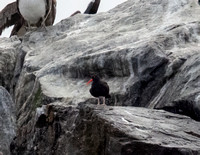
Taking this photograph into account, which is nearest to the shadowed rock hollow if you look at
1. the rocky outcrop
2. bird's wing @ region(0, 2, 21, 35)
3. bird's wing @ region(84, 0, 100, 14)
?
the rocky outcrop

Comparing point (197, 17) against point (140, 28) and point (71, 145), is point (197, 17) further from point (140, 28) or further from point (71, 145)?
point (71, 145)

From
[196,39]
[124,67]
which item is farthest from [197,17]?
[124,67]

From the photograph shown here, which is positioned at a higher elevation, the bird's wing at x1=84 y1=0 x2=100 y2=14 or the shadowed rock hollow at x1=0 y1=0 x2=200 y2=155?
the bird's wing at x1=84 y1=0 x2=100 y2=14

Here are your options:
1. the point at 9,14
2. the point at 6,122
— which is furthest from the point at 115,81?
the point at 9,14

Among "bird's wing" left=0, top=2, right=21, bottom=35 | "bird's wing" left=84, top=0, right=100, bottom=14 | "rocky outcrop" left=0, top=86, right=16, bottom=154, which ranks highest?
"bird's wing" left=84, top=0, right=100, bottom=14

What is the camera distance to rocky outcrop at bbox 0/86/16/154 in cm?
909

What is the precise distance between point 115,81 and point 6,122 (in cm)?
233

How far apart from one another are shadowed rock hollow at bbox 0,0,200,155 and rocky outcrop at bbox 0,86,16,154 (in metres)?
0.37

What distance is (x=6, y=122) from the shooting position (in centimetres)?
952

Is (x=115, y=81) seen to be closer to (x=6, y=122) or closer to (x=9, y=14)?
(x=6, y=122)

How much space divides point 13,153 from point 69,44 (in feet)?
15.1

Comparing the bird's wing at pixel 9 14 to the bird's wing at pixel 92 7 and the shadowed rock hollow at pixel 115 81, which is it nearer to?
the shadowed rock hollow at pixel 115 81

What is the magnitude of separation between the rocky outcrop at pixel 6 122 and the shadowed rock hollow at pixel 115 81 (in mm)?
369

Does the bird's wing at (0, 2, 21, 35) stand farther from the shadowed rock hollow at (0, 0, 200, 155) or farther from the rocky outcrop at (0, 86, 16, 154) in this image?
the rocky outcrop at (0, 86, 16, 154)
